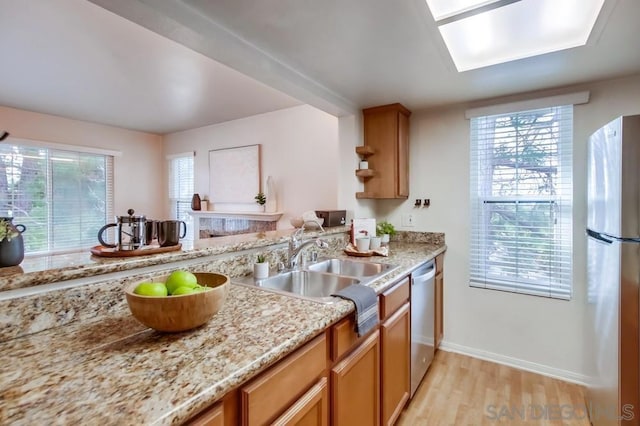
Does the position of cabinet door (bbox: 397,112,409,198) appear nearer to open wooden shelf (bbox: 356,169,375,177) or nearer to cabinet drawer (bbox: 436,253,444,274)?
open wooden shelf (bbox: 356,169,375,177)

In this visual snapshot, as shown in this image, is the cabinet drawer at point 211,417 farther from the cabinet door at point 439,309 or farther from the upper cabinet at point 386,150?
the upper cabinet at point 386,150

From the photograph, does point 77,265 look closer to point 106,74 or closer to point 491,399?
point 106,74

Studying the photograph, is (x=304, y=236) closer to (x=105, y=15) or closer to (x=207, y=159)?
(x=105, y=15)

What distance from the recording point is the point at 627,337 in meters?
1.33

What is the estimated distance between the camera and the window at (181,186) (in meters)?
4.64

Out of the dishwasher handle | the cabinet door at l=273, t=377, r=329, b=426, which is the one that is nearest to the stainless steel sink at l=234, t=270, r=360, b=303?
the dishwasher handle

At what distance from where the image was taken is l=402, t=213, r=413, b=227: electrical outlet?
289cm

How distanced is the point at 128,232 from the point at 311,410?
0.98 meters

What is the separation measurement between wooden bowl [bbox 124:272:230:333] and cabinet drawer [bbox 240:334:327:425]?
255 millimetres

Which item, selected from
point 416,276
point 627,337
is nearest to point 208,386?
point 416,276

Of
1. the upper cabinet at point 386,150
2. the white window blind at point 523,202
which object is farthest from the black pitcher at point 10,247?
the white window blind at point 523,202

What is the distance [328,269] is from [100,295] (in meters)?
1.33

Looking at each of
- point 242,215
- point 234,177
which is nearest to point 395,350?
point 242,215

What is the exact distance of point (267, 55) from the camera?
177 cm
